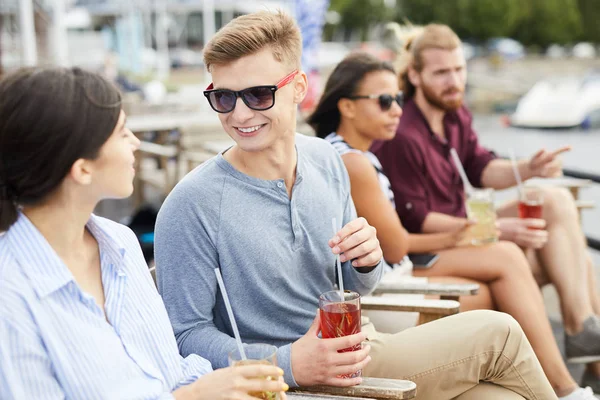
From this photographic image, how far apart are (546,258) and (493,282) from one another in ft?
1.59

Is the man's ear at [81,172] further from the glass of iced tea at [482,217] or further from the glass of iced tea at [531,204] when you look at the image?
the glass of iced tea at [531,204]

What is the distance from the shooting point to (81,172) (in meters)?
1.46

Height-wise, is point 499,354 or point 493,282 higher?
point 499,354

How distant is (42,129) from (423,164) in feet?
8.38

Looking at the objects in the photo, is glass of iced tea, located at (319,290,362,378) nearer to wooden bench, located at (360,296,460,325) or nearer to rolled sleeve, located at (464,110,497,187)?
wooden bench, located at (360,296,460,325)

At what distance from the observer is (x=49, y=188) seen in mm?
1426

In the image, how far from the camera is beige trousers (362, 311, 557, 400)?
6.66 feet

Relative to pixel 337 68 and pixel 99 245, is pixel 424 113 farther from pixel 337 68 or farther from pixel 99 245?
pixel 99 245

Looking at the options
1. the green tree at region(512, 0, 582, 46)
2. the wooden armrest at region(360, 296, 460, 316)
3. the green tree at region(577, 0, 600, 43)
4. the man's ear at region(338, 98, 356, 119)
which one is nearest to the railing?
the man's ear at region(338, 98, 356, 119)

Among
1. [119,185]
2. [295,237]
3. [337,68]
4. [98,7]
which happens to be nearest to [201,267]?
[295,237]

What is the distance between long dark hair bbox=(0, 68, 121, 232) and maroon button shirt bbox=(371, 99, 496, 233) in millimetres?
2300

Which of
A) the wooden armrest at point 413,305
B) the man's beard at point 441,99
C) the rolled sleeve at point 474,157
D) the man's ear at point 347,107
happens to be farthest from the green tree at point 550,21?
→ the wooden armrest at point 413,305

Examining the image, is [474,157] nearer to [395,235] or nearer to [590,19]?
[395,235]

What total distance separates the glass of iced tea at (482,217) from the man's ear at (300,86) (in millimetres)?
1315
